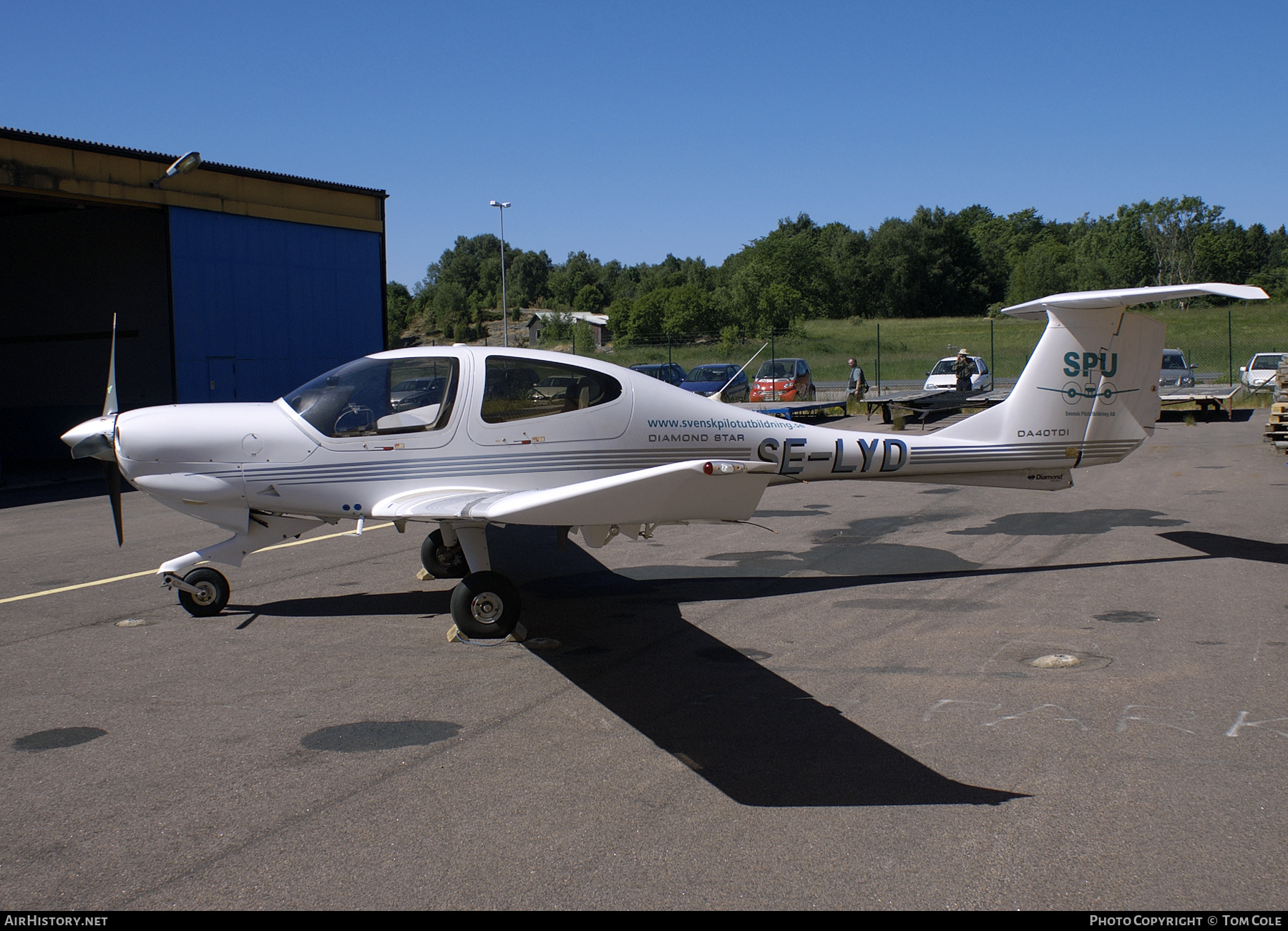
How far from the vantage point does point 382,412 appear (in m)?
6.99

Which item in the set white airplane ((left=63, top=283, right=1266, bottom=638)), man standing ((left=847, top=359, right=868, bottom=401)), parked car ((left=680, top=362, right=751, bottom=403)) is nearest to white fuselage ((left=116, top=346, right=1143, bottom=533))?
white airplane ((left=63, top=283, right=1266, bottom=638))

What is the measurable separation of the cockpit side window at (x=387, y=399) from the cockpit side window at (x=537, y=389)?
0.91 feet

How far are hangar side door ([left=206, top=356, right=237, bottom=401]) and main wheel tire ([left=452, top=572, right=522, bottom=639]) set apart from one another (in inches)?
617

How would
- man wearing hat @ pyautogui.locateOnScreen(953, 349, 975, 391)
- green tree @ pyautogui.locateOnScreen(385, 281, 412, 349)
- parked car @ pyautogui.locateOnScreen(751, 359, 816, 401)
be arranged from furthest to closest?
green tree @ pyautogui.locateOnScreen(385, 281, 412, 349) < parked car @ pyautogui.locateOnScreen(751, 359, 816, 401) < man wearing hat @ pyautogui.locateOnScreen(953, 349, 975, 391)

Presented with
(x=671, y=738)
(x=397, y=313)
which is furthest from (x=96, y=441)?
(x=397, y=313)

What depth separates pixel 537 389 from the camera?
23.5 ft

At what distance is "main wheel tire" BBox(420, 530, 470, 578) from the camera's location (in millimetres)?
8391

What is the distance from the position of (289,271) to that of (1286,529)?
782 inches

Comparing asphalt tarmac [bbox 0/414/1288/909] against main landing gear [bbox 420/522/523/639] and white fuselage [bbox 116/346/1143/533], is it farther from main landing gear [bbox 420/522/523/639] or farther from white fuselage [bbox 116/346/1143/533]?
white fuselage [bbox 116/346/1143/533]

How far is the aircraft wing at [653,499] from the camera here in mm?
5148

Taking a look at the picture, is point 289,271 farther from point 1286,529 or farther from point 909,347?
point 909,347

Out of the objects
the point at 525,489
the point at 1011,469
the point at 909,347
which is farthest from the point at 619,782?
the point at 909,347

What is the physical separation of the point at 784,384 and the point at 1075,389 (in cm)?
2186
